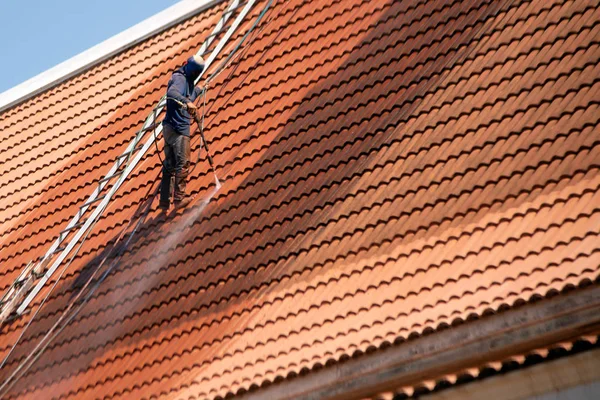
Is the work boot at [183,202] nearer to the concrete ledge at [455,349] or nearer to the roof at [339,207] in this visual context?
the roof at [339,207]

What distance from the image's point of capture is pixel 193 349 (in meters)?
10.9

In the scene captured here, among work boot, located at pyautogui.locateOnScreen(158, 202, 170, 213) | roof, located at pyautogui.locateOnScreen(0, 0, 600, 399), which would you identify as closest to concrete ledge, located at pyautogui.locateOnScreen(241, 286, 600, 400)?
roof, located at pyautogui.locateOnScreen(0, 0, 600, 399)

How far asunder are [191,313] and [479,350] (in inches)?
138

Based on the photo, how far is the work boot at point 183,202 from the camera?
1259 cm

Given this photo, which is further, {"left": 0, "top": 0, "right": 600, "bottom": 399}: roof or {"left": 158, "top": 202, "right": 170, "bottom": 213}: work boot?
{"left": 158, "top": 202, "right": 170, "bottom": 213}: work boot

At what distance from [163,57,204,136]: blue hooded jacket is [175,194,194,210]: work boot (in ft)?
2.52

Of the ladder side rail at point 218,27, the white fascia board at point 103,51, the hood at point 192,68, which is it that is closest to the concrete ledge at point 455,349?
the hood at point 192,68

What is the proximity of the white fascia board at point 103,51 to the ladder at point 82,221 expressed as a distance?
1.55 meters

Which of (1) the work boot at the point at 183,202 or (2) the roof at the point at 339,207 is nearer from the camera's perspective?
(2) the roof at the point at 339,207

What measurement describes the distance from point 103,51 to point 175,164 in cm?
428

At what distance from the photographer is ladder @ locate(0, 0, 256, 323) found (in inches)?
512

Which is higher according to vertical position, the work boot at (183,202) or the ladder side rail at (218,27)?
the ladder side rail at (218,27)

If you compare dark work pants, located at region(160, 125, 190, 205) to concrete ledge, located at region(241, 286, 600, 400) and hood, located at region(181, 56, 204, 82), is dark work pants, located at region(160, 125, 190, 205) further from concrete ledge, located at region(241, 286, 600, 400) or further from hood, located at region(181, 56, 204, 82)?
concrete ledge, located at region(241, 286, 600, 400)

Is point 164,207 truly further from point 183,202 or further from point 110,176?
point 110,176
